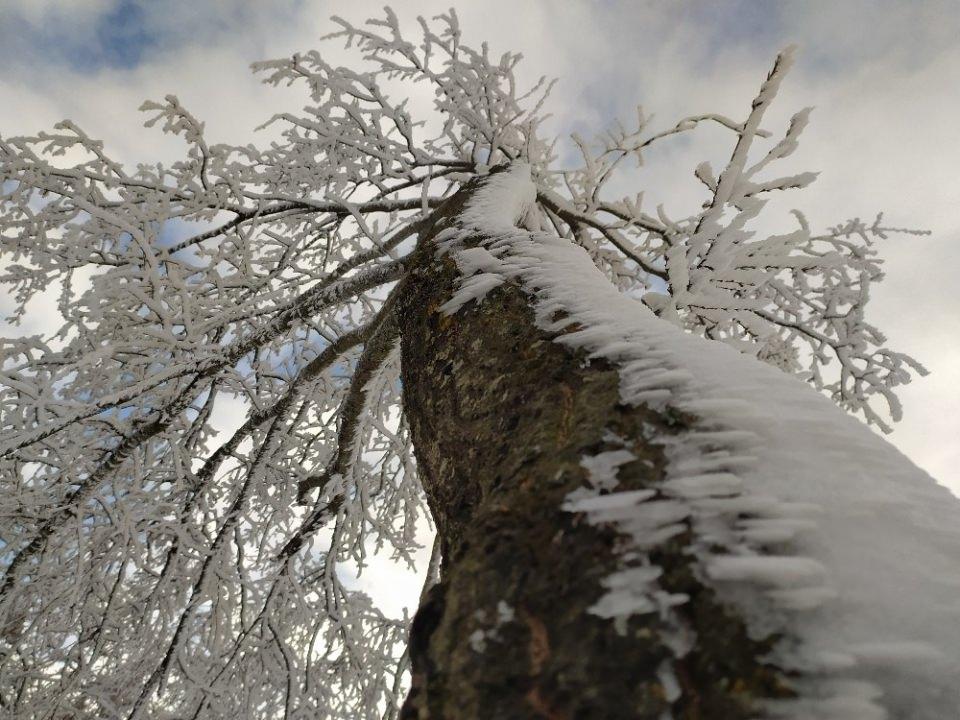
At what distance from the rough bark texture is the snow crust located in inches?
0.6

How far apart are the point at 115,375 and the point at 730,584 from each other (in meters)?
3.53

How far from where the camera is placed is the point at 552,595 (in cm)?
44

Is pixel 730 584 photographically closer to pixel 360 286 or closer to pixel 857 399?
pixel 360 286

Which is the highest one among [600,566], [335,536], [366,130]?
[366,130]

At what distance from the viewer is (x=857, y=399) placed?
10.4ft

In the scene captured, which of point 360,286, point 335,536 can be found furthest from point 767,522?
point 335,536

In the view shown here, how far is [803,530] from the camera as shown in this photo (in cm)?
44

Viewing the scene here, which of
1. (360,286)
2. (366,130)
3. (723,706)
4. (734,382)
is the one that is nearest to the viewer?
(723,706)

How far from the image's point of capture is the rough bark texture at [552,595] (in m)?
0.37

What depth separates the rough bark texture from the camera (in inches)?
14.6

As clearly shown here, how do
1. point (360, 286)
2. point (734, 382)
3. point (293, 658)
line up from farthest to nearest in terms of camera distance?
point (293, 658), point (360, 286), point (734, 382)

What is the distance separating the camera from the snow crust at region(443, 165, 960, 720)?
0.36 metres

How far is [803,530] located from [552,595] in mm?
211

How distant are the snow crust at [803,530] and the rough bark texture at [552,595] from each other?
16 mm
